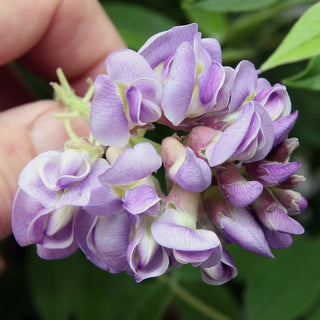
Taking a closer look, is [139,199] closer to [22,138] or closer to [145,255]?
[145,255]

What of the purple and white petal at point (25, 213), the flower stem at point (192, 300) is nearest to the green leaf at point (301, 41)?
the purple and white petal at point (25, 213)

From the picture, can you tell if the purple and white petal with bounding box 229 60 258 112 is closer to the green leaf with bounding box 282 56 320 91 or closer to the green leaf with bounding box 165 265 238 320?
the green leaf with bounding box 282 56 320 91

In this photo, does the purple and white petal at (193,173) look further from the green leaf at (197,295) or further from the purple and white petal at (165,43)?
the green leaf at (197,295)

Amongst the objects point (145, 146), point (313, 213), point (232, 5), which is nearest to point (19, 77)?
point (232, 5)

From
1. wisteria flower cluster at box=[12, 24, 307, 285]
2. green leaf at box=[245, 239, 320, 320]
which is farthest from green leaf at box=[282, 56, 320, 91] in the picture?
green leaf at box=[245, 239, 320, 320]

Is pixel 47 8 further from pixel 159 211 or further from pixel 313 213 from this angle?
pixel 313 213

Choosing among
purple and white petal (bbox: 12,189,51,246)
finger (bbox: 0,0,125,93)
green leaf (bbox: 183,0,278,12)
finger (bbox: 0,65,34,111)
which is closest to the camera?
purple and white petal (bbox: 12,189,51,246)
